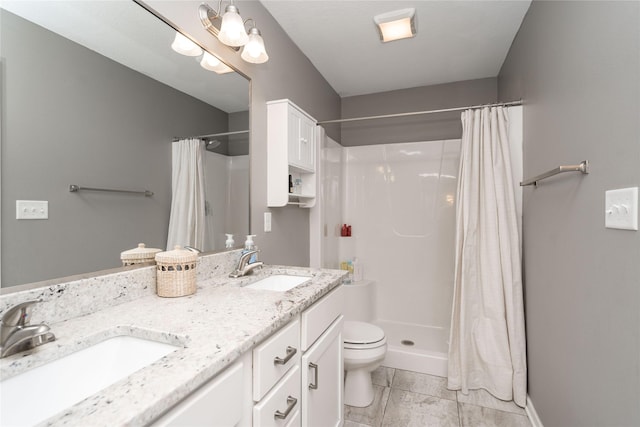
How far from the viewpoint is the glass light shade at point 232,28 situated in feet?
4.36

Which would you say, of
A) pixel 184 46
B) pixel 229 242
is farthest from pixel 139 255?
pixel 184 46

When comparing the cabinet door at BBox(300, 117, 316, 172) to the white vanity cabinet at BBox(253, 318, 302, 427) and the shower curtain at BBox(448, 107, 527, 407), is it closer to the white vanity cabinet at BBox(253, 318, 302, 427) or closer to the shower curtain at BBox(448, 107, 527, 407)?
the shower curtain at BBox(448, 107, 527, 407)

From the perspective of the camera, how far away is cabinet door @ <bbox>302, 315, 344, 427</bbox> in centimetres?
115

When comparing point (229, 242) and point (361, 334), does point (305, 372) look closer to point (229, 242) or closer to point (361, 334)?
point (229, 242)

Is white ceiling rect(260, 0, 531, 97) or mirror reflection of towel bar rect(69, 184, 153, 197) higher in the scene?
white ceiling rect(260, 0, 531, 97)

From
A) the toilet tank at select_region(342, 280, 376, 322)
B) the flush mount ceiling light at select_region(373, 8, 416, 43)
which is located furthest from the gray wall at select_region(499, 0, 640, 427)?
the toilet tank at select_region(342, 280, 376, 322)

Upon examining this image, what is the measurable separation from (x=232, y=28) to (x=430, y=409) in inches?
92.0

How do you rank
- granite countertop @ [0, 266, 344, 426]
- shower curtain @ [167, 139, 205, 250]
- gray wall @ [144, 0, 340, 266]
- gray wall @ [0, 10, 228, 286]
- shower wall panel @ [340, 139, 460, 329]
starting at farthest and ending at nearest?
shower wall panel @ [340, 139, 460, 329] → gray wall @ [144, 0, 340, 266] → shower curtain @ [167, 139, 205, 250] → gray wall @ [0, 10, 228, 286] → granite countertop @ [0, 266, 344, 426]

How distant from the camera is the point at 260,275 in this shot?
1.54 meters

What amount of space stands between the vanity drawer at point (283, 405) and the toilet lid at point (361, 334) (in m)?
0.86

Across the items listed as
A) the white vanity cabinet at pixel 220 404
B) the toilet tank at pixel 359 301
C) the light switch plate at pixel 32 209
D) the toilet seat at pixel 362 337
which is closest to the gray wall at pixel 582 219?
the toilet seat at pixel 362 337

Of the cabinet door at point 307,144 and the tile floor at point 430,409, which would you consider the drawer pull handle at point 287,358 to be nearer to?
the tile floor at point 430,409

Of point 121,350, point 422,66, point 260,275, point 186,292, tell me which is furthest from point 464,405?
point 422,66

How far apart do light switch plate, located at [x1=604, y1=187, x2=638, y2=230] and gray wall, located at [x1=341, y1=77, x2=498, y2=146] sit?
81.6 inches
